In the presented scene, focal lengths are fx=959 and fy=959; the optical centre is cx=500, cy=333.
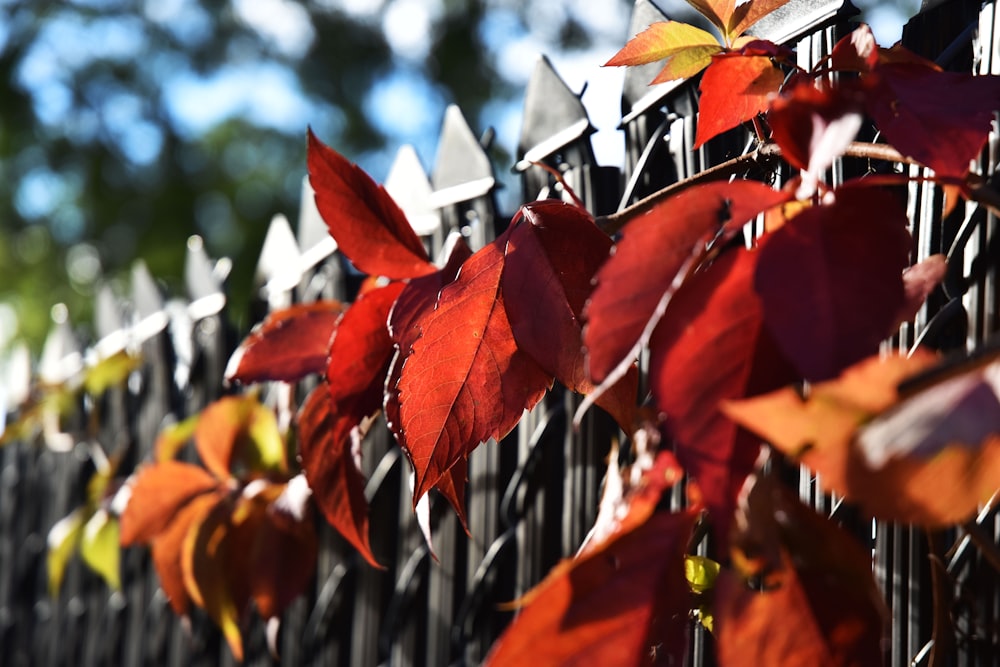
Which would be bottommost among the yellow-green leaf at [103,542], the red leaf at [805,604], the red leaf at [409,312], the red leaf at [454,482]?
the yellow-green leaf at [103,542]

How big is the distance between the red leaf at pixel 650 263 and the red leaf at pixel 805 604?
Answer: 0.25 ft

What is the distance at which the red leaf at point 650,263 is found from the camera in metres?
0.36

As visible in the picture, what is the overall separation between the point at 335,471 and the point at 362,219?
0.18 metres

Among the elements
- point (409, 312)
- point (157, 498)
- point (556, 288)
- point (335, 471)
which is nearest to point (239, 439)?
point (157, 498)

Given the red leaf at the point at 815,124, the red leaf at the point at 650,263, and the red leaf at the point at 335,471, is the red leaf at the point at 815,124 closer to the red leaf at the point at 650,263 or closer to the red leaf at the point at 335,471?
the red leaf at the point at 650,263

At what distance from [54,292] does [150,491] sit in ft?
29.9

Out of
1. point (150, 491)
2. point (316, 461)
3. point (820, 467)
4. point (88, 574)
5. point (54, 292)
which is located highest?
point (820, 467)

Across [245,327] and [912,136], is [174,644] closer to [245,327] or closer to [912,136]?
[245,327]

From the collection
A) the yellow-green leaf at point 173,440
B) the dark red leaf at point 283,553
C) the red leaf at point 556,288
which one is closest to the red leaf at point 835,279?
the red leaf at point 556,288

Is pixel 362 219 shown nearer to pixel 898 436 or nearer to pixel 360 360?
pixel 360 360

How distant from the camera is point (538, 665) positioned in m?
0.36

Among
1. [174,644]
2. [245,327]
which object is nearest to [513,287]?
[245,327]

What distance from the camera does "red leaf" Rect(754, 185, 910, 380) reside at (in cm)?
34

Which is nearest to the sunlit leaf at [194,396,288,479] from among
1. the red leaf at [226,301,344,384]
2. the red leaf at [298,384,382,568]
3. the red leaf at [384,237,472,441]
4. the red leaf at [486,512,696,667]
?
the red leaf at [226,301,344,384]
